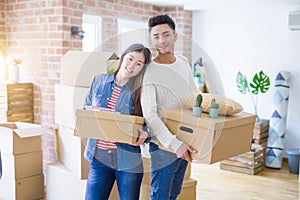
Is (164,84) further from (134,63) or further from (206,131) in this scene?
(206,131)

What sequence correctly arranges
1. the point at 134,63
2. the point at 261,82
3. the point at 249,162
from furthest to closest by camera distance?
1. the point at 261,82
2. the point at 249,162
3. the point at 134,63

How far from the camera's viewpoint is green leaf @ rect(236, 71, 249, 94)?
4.37 m

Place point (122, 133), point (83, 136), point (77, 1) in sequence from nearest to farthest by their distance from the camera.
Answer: point (122, 133) < point (83, 136) < point (77, 1)

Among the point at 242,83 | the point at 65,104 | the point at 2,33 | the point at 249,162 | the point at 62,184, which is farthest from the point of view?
the point at 242,83

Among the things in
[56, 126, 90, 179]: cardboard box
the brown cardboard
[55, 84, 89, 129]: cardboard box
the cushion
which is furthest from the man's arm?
the brown cardboard

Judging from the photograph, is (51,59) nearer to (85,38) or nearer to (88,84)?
(85,38)

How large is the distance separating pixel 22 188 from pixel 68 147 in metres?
0.56

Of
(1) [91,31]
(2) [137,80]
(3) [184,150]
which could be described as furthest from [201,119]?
(1) [91,31]

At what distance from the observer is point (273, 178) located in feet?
12.6


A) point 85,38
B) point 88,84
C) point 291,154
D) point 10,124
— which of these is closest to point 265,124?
point 291,154

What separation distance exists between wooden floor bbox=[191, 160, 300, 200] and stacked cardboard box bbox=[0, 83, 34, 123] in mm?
1707

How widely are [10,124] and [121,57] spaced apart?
1894 mm

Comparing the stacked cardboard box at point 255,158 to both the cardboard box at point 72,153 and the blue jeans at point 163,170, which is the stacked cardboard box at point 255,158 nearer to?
the cardboard box at point 72,153

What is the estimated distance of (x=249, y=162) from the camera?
12.9ft
